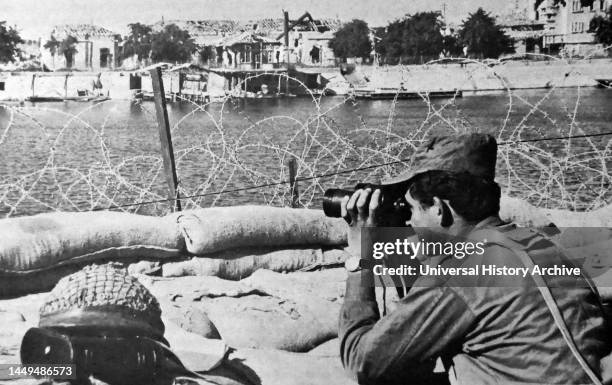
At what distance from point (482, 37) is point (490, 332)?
312 inches

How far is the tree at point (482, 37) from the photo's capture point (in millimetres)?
8523

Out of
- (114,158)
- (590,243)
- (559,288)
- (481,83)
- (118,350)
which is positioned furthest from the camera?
(481,83)

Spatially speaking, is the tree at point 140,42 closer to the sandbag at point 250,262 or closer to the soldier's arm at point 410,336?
the sandbag at point 250,262

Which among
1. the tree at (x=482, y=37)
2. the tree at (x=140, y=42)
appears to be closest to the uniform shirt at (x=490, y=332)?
the tree at (x=482, y=37)

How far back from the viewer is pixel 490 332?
150 centimetres

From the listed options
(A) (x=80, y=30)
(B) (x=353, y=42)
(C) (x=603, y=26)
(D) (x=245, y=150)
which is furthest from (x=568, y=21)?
(A) (x=80, y=30)

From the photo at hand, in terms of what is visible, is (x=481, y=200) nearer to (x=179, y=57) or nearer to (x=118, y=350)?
(x=118, y=350)

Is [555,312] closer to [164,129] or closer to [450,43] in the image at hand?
[164,129]

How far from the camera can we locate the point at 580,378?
1.50 meters

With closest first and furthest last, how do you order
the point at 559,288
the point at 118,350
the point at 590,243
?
the point at 559,288 → the point at 118,350 → the point at 590,243

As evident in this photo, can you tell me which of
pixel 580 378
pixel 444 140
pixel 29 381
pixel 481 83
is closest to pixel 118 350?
pixel 29 381

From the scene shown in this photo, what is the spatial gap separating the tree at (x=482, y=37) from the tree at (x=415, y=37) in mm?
285

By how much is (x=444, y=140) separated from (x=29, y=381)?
101cm

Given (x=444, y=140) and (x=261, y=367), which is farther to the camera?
(x=261, y=367)
